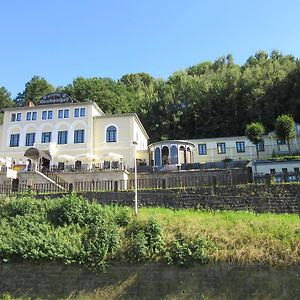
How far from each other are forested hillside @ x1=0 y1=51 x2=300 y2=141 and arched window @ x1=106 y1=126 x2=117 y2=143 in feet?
48.8

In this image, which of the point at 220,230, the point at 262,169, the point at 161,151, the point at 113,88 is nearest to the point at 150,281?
the point at 220,230

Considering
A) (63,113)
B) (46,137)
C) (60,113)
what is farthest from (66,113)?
(46,137)

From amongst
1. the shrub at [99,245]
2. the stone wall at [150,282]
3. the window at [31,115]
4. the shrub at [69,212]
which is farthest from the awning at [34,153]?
the stone wall at [150,282]

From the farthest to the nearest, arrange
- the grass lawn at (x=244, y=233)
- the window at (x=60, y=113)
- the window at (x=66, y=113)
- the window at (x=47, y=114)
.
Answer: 1. the window at (x=47, y=114)
2. the window at (x=60, y=113)
3. the window at (x=66, y=113)
4. the grass lawn at (x=244, y=233)

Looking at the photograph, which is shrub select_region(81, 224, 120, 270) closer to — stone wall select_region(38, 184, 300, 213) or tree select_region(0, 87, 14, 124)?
stone wall select_region(38, 184, 300, 213)

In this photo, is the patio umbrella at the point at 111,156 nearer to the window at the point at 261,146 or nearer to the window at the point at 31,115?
the window at the point at 31,115

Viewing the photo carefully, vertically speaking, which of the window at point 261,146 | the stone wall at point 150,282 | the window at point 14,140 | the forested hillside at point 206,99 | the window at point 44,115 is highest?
the forested hillside at point 206,99

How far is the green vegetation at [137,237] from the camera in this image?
15.1 metres

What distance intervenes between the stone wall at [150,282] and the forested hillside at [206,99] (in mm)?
34840

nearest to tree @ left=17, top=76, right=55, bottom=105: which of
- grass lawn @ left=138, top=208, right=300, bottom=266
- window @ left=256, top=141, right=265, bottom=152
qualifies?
window @ left=256, top=141, right=265, bottom=152

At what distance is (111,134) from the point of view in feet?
123

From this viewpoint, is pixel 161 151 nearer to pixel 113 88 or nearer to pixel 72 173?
pixel 72 173

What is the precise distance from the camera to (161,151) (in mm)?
36188

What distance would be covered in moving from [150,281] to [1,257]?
6102 millimetres
